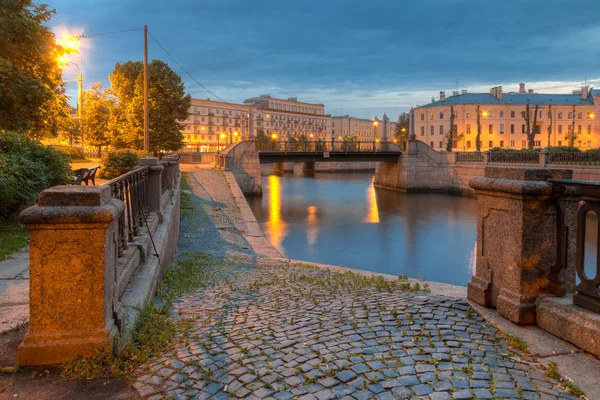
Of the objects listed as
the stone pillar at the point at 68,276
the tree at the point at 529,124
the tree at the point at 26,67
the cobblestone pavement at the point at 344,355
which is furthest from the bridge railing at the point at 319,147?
the stone pillar at the point at 68,276

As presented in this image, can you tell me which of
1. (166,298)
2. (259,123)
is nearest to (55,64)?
(166,298)

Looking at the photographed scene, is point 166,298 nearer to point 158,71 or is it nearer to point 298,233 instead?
point 298,233

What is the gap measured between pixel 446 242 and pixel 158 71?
3157cm

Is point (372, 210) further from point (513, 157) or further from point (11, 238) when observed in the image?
point (11, 238)

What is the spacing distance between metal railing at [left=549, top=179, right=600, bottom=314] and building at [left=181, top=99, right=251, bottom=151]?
336 feet

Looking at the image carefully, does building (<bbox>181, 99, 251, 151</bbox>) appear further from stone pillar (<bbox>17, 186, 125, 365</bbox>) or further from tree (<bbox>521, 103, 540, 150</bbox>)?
stone pillar (<bbox>17, 186, 125, 365</bbox>)

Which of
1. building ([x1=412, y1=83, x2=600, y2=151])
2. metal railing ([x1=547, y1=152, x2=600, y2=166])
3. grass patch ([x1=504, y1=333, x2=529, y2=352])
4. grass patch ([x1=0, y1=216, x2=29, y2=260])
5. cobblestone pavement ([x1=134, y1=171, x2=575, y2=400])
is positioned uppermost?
building ([x1=412, y1=83, x2=600, y2=151])

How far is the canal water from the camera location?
741 inches

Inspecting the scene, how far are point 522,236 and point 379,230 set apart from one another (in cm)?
2351

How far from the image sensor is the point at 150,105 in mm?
41594

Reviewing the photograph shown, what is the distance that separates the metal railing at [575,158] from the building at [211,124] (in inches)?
3075

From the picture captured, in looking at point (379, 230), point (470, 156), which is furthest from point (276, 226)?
point (470, 156)

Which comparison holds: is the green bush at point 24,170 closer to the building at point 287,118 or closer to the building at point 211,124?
the building at point 211,124

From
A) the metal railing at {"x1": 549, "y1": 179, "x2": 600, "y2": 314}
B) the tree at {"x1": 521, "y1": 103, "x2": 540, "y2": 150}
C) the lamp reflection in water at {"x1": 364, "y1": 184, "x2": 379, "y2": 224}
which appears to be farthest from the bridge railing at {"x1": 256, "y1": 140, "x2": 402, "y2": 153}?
the metal railing at {"x1": 549, "y1": 179, "x2": 600, "y2": 314}
